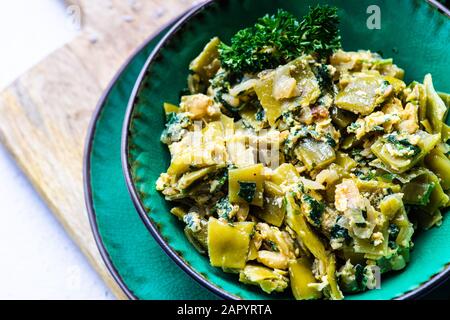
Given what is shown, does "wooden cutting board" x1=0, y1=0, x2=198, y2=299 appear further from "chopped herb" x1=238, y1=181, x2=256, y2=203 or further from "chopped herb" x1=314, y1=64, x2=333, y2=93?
"chopped herb" x1=314, y1=64, x2=333, y2=93

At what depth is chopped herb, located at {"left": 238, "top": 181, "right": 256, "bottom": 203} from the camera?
234 centimetres

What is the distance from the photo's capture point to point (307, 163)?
239 centimetres

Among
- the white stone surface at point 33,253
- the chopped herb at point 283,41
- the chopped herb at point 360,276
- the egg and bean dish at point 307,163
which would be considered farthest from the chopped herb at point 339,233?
the white stone surface at point 33,253

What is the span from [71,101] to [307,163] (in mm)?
1702

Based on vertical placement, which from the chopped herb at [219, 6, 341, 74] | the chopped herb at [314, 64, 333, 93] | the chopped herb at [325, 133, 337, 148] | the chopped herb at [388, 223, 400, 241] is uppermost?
the chopped herb at [219, 6, 341, 74]

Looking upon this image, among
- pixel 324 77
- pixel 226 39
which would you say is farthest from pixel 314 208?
pixel 226 39

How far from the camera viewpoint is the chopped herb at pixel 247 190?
2340mm

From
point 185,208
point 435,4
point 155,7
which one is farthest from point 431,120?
point 155,7

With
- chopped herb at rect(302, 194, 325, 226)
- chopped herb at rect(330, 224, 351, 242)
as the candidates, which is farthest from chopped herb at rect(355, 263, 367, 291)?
chopped herb at rect(302, 194, 325, 226)

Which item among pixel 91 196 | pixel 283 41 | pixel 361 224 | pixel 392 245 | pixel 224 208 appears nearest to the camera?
pixel 361 224

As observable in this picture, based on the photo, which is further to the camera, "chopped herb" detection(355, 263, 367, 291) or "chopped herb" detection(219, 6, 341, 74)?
"chopped herb" detection(219, 6, 341, 74)

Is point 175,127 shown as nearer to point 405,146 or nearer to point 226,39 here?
point 226,39
